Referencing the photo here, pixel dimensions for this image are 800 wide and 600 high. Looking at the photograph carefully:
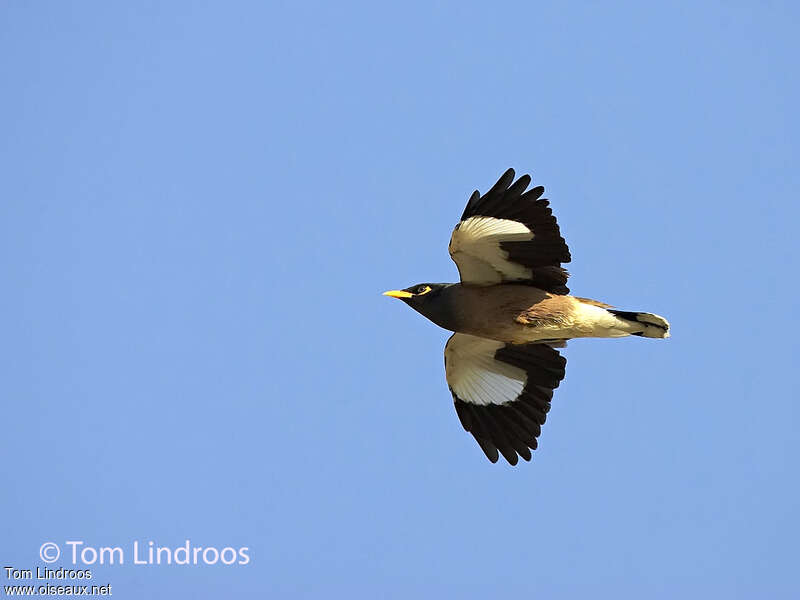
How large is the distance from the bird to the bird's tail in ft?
0.04

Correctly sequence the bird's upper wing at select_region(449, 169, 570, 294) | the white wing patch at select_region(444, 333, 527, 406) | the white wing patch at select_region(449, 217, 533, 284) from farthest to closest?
the white wing patch at select_region(444, 333, 527, 406) < the white wing patch at select_region(449, 217, 533, 284) < the bird's upper wing at select_region(449, 169, 570, 294)

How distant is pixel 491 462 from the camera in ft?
40.6

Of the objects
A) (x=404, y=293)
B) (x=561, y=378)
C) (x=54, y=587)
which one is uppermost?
(x=404, y=293)

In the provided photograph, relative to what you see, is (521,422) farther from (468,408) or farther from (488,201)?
(488,201)

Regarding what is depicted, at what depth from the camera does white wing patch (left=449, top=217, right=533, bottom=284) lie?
430 inches

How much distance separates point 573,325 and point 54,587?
7334mm

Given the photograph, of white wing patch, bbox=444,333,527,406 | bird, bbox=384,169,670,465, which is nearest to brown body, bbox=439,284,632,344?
bird, bbox=384,169,670,465

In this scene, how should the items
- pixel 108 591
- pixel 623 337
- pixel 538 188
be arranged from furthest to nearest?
pixel 108 591 → pixel 623 337 → pixel 538 188

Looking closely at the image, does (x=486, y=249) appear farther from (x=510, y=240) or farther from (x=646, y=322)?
(x=646, y=322)

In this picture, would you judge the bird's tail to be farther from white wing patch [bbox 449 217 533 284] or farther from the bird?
white wing patch [bbox 449 217 533 284]

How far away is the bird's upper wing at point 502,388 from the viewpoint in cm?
1235

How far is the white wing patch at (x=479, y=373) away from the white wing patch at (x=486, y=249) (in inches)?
47.8

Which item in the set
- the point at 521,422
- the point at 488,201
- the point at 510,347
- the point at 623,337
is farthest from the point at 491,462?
the point at 488,201

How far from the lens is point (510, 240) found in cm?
1103
